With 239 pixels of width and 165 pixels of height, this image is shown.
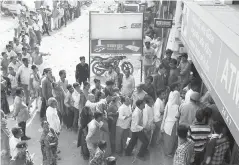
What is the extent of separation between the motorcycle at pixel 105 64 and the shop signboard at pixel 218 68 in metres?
4.96

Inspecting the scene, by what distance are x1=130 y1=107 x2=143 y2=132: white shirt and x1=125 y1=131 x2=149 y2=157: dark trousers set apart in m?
0.14

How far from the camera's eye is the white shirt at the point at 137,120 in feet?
24.5

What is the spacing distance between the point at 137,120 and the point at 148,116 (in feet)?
1.11

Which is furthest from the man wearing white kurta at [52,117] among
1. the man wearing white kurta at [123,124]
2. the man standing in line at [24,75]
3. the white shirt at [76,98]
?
the man standing in line at [24,75]

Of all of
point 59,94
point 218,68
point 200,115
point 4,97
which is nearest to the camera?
point 218,68

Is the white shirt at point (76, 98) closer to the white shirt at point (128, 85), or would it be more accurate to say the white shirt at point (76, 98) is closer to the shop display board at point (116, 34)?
the white shirt at point (128, 85)

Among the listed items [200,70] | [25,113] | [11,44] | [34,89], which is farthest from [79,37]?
[200,70]

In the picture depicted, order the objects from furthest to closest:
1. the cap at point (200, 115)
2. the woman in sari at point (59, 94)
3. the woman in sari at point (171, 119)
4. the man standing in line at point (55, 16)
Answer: the man standing in line at point (55, 16) < the woman in sari at point (59, 94) < the woman in sari at point (171, 119) < the cap at point (200, 115)

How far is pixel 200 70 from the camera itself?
6.43 metres

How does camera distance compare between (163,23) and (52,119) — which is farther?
(163,23)

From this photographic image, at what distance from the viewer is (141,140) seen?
25.6 feet

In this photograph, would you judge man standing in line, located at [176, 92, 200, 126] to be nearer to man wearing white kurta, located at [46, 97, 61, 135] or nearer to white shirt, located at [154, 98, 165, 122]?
white shirt, located at [154, 98, 165, 122]

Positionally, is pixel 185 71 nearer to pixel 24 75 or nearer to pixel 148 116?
pixel 148 116

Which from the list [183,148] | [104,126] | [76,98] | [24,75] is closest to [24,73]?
[24,75]
